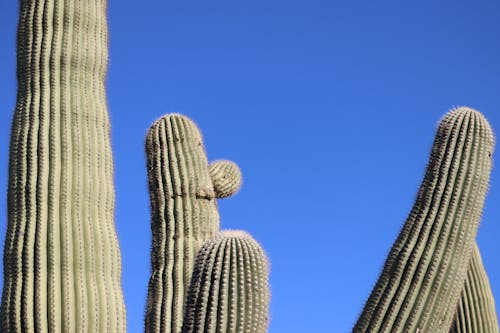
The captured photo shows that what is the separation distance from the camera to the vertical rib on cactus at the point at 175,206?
7.45 metres

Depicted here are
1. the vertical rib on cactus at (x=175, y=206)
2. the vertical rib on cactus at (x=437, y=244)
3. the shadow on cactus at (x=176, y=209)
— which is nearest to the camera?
the vertical rib on cactus at (x=437, y=244)

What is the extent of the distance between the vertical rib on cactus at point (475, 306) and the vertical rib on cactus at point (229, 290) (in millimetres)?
3062

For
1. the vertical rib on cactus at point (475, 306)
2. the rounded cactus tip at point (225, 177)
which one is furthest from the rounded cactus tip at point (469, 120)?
the rounded cactus tip at point (225, 177)

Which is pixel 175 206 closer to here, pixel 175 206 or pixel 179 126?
pixel 175 206

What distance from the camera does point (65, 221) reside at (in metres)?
6.71

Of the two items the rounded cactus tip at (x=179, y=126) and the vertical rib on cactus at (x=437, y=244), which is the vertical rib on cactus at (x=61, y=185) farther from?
the vertical rib on cactus at (x=437, y=244)

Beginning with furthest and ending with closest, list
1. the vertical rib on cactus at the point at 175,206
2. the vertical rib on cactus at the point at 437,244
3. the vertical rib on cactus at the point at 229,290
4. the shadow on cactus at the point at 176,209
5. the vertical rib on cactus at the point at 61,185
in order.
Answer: the vertical rib on cactus at the point at 175,206
the shadow on cactus at the point at 176,209
the vertical rib on cactus at the point at 61,185
the vertical rib on cactus at the point at 437,244
the vertical rib on cactus at the point at 229,290

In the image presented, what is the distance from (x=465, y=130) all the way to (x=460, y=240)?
2.62ft

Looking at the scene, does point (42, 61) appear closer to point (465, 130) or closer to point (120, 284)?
point (120, 284)

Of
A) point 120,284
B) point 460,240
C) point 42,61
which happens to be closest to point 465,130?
point 460,240

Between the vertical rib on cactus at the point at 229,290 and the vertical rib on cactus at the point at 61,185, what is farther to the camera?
the vertical rib on cactus at the point at 61,185

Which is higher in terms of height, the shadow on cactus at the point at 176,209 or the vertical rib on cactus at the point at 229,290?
the shadow on cactus at the point at 176,209

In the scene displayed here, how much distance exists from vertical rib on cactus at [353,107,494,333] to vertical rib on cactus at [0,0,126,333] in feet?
6.27

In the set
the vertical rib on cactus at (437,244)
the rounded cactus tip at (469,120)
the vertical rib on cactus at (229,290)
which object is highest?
the rounded cactus tip at (469,120)
